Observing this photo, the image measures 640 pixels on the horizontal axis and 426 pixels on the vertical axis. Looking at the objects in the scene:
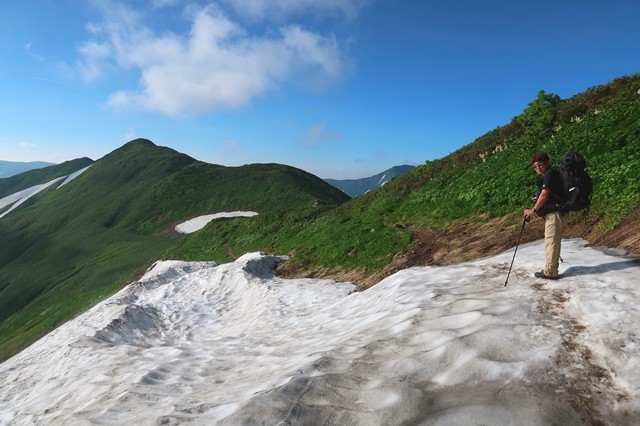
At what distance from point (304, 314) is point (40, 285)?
64.0 metres

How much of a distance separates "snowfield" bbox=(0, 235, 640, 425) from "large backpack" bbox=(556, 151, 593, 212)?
163 centimetres

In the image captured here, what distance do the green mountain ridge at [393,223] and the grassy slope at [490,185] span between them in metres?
0.09

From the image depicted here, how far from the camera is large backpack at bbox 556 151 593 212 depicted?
359 inches

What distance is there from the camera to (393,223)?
2525cm

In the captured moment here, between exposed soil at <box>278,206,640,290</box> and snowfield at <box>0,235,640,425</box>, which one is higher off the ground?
exposed soil at <box>278,206,640,290</box>

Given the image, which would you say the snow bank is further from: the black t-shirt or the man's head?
the black t-shirt

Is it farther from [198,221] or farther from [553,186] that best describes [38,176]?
[553,186]

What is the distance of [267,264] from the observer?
27.1 meters

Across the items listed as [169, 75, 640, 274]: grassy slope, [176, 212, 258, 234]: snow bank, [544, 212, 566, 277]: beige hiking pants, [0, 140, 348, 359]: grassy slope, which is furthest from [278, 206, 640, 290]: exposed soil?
Answer: [176, 212, 258, 234]: snow bank

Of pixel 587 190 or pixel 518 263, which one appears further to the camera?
pixel 518 263

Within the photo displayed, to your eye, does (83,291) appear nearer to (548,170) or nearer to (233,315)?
(233,315)

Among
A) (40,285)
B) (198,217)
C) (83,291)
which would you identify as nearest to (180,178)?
(198,217)

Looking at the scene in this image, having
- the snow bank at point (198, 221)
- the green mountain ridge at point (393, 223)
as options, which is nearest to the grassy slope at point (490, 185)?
the green mountain ridge at point (393, 223)

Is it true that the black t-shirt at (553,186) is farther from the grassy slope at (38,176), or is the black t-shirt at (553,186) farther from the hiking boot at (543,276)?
the grassy slope at (38,176)
